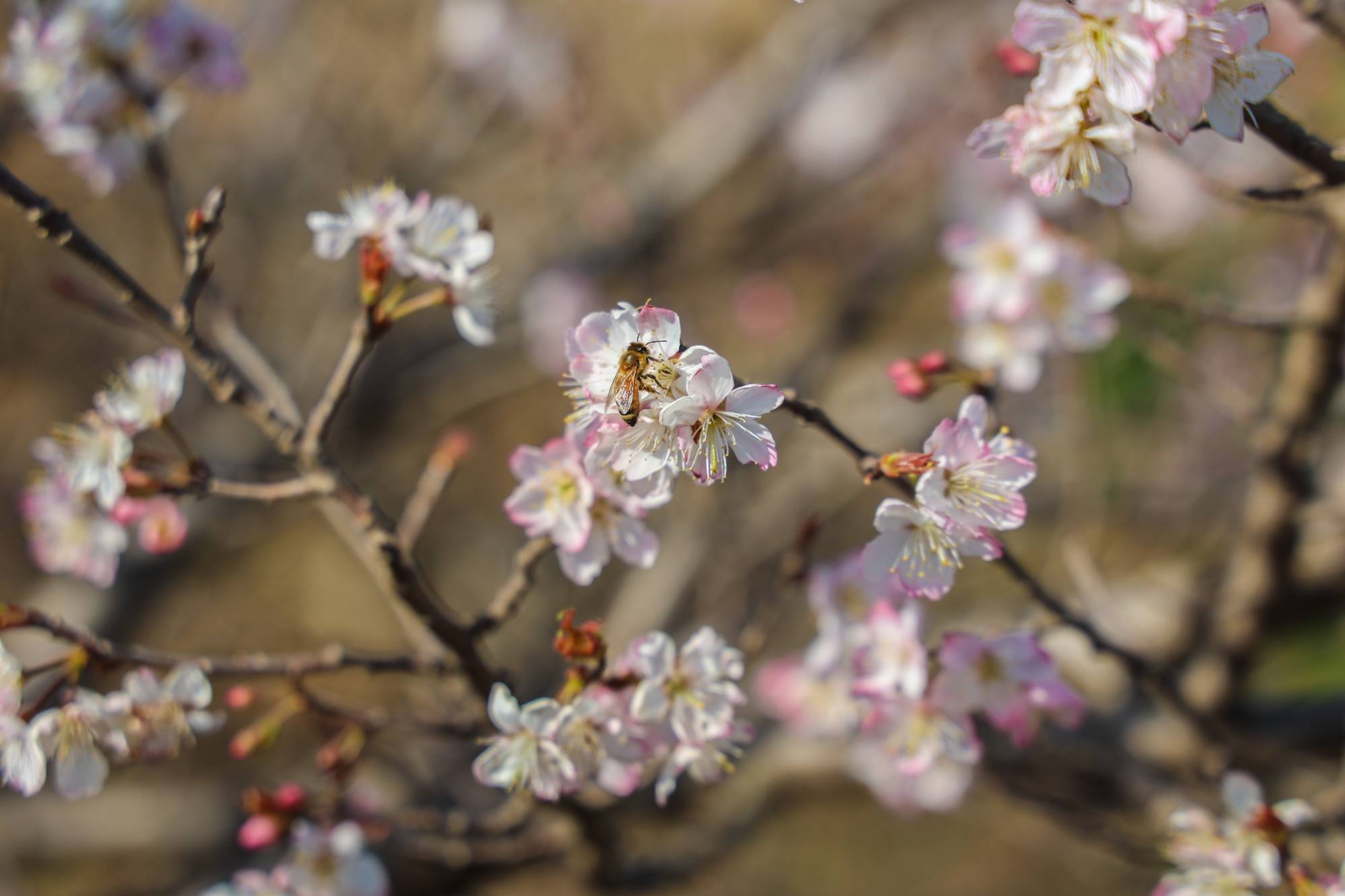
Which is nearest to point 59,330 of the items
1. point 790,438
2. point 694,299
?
point 694,299

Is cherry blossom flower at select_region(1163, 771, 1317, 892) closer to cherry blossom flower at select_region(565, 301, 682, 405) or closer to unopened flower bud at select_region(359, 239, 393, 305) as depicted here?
cherry blossom flower at select_region(565, 301, 682, 405)

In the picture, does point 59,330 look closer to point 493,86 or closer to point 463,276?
point 493,86

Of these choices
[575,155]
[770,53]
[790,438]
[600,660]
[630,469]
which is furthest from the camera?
[575,155]

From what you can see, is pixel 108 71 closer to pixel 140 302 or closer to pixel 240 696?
pixel 140 302

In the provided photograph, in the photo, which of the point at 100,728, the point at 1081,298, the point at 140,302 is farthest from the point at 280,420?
the point at 1081,298

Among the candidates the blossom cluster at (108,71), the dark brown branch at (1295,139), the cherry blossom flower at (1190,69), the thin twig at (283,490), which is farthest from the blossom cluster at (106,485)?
the dark brown branch at (1295,139)

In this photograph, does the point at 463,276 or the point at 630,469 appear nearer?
the point at 630,469

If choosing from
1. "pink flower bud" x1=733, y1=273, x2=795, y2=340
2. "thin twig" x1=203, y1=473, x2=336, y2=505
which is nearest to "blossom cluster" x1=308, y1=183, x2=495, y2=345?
"thin twig" x1=203, y1=473, x2=336, y2=505
